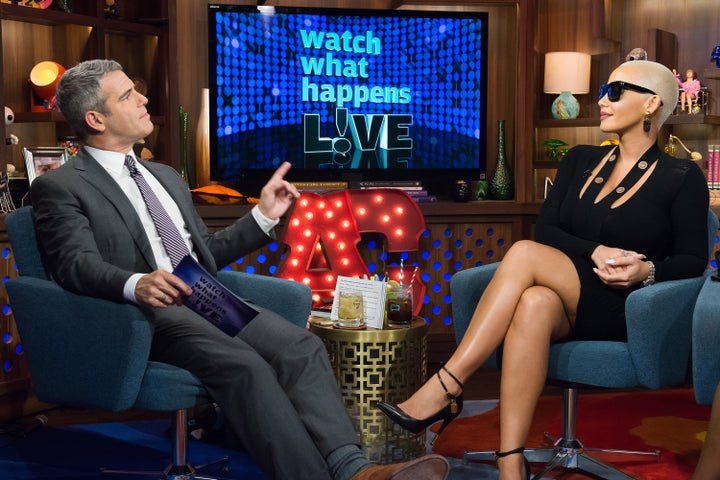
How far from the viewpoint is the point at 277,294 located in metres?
3.08

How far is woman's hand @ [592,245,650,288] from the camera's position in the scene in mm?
3004

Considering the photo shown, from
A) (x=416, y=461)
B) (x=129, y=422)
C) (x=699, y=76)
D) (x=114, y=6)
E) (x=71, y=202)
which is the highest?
(x=114, y=6)

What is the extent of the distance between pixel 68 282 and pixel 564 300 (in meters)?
1.50

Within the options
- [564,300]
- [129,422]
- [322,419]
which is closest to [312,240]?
[129,422]

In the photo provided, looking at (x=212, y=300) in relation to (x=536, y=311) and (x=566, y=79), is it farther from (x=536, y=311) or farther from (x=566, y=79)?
(x=566, y=79)

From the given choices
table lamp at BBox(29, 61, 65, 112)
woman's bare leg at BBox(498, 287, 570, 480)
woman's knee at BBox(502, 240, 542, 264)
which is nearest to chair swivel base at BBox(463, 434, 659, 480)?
woman's bare leg at BBox(498, 287, 570, 480)

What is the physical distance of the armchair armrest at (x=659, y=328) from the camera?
9.42ft

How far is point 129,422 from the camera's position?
3.88 meters

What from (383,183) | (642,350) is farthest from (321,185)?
(642,350)

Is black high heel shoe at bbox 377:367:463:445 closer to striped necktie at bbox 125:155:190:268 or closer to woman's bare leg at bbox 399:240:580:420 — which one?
woman's bare leg at bbox 399:240:580:420

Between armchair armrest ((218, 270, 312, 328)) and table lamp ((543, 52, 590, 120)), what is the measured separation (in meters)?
2.53

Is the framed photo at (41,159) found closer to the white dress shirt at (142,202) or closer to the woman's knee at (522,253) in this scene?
the white dress shirt at (142,202)

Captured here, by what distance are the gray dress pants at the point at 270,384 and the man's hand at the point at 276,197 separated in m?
0.37

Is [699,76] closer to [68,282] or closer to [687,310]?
[687,310]
